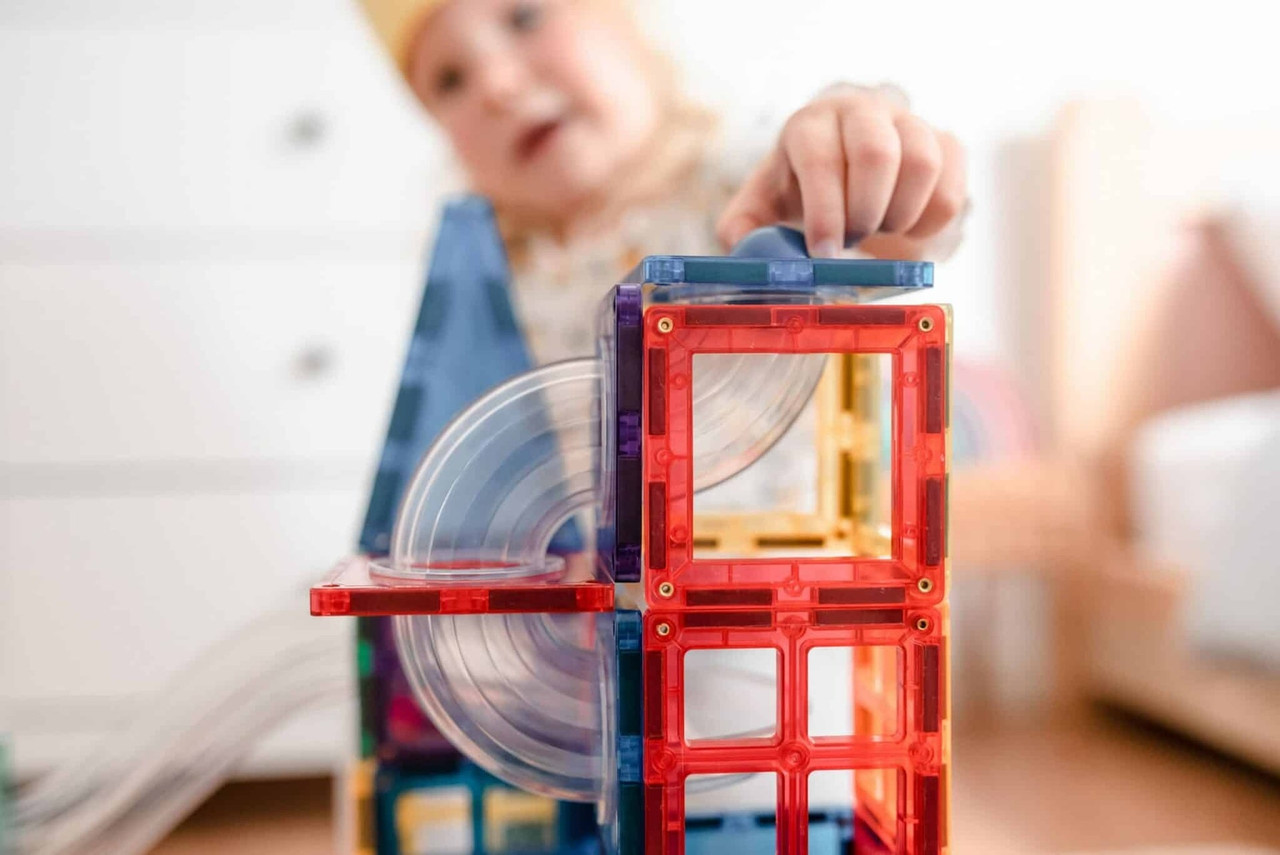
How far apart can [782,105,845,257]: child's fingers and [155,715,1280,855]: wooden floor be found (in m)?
0.84

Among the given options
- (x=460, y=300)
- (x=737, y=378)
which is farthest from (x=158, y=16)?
(x=737, y=378)

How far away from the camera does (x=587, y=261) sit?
3.96ft

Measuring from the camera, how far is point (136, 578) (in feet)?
4.24

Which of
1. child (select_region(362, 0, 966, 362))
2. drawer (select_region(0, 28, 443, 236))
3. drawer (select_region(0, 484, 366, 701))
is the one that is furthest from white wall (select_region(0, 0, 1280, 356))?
drawer (select_region(0, 484, 366, 701))

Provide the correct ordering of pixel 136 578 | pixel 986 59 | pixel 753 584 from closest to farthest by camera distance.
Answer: pixel 753 584
pixel 136 578
pixel 986 59

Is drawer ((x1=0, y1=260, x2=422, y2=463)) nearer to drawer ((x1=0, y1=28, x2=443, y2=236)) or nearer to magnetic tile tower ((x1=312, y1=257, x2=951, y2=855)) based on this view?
drawer ((x1=0, y1=28, x2=443, y2=236))

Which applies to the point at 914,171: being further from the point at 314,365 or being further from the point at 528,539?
the point at 314,365

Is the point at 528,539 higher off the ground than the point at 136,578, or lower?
higher

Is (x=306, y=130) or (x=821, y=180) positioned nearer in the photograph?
(x=821, y=180)

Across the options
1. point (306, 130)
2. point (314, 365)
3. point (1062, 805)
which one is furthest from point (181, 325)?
point (1062, 805)

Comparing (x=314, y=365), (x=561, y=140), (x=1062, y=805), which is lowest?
(x=1062, y=805)

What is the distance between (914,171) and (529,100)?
31.7 inches

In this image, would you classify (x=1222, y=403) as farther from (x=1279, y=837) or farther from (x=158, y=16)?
(x=158, y=16)

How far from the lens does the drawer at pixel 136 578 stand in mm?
1271
